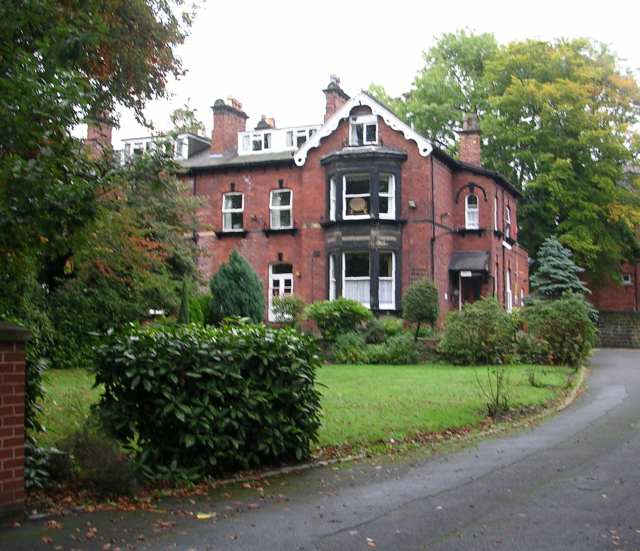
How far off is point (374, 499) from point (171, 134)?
4305 mm

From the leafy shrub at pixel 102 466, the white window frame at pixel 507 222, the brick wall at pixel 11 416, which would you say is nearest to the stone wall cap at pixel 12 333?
Result: the brick wall at pixel 11 416

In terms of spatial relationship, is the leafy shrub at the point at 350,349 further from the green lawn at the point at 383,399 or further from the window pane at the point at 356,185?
the window pane at the point at 356,185

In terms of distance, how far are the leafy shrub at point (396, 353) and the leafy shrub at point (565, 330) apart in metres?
3.81

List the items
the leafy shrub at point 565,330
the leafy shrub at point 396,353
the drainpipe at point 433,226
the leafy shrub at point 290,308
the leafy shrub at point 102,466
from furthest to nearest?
the drainpipe at point 433,226
the leafy shrub at point 290,308
the leafy shrub at point 396,353
the leafy shrub at point 565,330
the leafy shrub at point 102,466

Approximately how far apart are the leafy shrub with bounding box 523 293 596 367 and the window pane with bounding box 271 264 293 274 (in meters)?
12.8

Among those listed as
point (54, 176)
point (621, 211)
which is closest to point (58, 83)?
point (54, 176)

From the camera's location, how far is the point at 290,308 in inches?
1236

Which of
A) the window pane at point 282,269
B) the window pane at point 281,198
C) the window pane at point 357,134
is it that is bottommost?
the window pane at point 282,269

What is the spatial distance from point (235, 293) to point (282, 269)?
→ 7.27 metres

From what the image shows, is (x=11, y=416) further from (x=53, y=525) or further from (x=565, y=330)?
(x=565, y=330)

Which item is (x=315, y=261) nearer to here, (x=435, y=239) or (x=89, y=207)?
(x=435, y=239)

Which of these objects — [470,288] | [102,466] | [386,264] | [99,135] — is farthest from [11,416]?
[470,288]

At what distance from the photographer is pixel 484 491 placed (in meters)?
8.84

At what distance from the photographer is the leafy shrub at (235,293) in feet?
94.1
